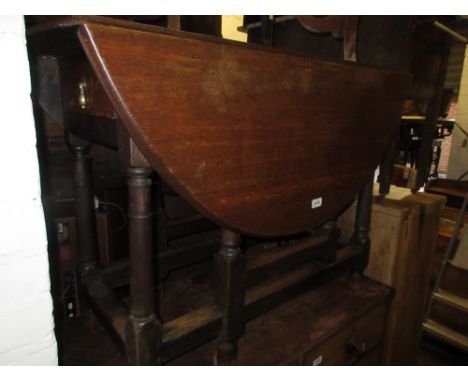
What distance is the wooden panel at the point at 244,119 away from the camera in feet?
2.04

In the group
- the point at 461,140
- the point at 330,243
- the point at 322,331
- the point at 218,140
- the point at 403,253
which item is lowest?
the point at 322,331

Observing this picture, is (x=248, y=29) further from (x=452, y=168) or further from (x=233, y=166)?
(x=452, y=168)

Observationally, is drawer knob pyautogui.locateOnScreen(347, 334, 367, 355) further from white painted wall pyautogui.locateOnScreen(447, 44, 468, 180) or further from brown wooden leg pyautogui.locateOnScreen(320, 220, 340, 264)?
white painted wall pyautogui.locateOnScreen(447, 44, 468, 180)

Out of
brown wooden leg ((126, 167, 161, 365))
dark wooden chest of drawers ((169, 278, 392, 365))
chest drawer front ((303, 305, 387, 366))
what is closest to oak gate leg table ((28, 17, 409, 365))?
brown wooden leg ((126, 167, 161, 365))

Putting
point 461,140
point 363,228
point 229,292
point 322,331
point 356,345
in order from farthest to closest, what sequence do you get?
point 461,140 < point 363,228 < point 356,345 < point 322,331 < point 229,292

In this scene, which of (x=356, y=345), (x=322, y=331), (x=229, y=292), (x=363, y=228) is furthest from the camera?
(x=363, y=228)

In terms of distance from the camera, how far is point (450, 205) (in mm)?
3014

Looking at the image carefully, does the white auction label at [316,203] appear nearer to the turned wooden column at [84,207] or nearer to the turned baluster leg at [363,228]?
the turned baluster leg at [363,228]

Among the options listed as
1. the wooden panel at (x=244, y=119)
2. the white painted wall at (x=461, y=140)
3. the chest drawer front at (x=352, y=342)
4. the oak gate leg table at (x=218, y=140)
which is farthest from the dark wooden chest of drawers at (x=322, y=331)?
the white painted wall at (x=461, y=140)

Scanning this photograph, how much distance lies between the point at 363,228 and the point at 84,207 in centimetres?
112

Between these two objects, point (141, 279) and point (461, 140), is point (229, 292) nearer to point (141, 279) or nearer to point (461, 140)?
point (141, 279)

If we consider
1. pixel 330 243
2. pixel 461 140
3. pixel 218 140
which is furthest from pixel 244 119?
pixel 461 140

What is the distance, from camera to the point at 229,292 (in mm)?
954

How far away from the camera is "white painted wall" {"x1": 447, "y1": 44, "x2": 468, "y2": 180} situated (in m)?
4.07
